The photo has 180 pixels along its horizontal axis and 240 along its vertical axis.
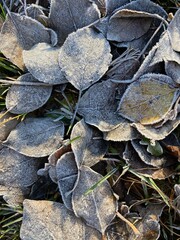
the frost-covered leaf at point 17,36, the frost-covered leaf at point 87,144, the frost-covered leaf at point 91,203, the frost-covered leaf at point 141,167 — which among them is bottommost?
the frost-covered leaf at point 91,203

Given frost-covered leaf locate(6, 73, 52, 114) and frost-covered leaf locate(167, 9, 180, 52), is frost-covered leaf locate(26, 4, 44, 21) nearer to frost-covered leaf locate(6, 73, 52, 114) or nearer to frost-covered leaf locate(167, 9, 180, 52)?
frost-covered leaf locate(6, 73, 52, 114)

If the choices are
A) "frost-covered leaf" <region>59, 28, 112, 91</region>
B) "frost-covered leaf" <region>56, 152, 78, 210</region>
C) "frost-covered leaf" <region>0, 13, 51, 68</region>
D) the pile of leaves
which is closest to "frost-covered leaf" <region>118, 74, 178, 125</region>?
the pile of leaves

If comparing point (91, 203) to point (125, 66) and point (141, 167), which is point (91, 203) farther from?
point (125, 66)

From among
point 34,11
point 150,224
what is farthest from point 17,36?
point 150,224

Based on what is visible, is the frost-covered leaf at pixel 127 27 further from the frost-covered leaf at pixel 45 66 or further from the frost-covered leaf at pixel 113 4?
the frost-covered leaf at pixel 45 66

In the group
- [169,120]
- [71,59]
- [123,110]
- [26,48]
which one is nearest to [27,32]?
[26,48]

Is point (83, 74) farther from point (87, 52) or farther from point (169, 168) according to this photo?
point (169, 168)

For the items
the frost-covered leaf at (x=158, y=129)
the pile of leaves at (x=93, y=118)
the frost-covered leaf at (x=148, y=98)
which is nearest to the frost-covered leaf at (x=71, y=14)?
the pile of leaves at (x=93, y=118)
